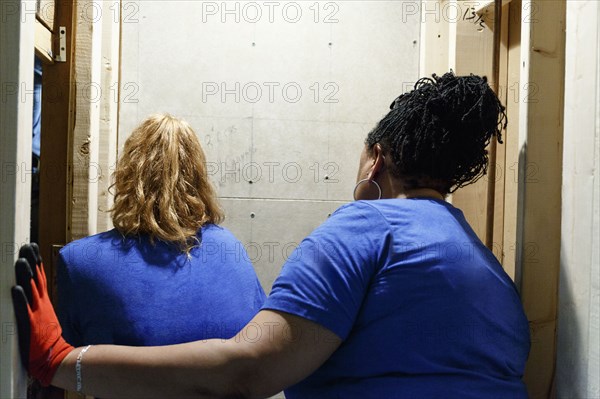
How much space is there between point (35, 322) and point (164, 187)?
626 millimetres

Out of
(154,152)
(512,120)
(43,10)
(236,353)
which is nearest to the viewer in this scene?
(236,353)

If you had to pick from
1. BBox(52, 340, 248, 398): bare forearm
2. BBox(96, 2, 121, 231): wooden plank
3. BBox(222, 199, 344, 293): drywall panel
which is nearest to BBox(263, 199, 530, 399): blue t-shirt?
BBox(52, 340, 248, 398): bare forearm

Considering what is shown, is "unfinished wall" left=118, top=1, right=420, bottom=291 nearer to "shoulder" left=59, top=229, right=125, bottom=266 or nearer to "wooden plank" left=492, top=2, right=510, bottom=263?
"wooden plank" left=492, top=2, right=510, bottom=263

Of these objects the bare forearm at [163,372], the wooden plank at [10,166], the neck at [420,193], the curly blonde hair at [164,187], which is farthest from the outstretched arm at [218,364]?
the curly blonde hair at [164,187]

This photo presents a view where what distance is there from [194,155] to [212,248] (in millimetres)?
270

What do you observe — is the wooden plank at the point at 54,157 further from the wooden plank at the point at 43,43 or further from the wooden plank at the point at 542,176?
the wooden plank at the point at 542,176

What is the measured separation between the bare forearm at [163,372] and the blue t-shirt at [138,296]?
0.39 meters

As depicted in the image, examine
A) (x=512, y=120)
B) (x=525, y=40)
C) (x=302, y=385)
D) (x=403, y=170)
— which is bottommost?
(x=302, y=385)

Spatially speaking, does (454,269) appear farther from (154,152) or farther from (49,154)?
(49,154)

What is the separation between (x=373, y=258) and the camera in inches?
42.3

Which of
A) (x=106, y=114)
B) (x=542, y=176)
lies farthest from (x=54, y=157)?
(x=542, y=176)

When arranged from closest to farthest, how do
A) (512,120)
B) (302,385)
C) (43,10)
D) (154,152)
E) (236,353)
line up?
(236,353) < (302,385) < (43,10) < (154,152) < (512,120)

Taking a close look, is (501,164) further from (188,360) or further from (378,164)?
(188,360)

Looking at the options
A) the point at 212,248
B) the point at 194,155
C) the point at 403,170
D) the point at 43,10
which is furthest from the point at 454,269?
the point at 43,10
